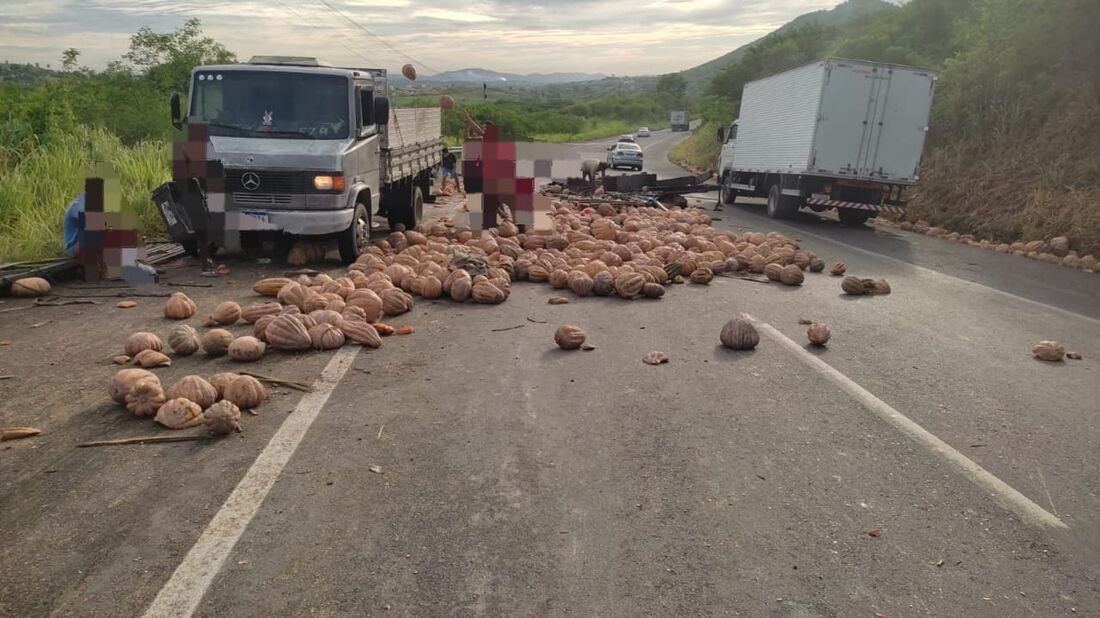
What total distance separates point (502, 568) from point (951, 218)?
19570mm

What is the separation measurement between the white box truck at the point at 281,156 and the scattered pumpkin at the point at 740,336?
5791mm

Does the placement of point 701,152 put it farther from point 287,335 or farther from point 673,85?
point 673,85

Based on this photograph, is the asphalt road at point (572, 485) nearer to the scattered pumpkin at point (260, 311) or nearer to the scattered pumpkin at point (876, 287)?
the scattered pumpkin at point (260, 311)

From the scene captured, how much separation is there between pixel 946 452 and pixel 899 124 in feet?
50.1

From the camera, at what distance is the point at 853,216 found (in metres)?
20.1

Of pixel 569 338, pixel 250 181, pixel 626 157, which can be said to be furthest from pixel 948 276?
pixel 626 157

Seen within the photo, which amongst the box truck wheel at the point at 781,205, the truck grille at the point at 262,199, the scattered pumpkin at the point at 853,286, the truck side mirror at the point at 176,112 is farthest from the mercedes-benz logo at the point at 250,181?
the box truck wheel at the point at 781,205

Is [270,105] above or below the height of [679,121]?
below

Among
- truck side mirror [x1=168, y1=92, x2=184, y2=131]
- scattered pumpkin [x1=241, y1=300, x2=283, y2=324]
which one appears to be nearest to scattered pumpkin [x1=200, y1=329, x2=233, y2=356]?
scattered pumpkin [x1=241, y1=300, x2=283, y2=324]

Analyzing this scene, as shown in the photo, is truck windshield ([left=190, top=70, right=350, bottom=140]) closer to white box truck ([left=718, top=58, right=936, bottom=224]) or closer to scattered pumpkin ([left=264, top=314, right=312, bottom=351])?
scattered pumpkin ([left=264, top=314, right=312, bottom=351])

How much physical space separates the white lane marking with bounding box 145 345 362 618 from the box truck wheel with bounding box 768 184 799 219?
16.6 m

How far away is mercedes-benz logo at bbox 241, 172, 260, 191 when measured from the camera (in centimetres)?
1016

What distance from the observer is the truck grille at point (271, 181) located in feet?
33.3

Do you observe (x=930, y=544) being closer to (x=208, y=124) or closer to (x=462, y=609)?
(x=462, y=609)
